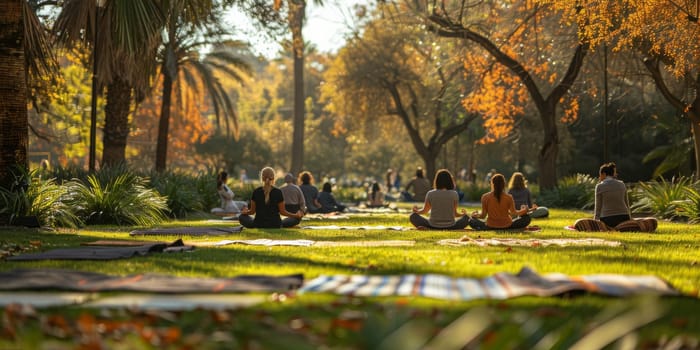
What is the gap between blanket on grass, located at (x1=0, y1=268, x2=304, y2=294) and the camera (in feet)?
24.0

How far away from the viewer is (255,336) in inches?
210

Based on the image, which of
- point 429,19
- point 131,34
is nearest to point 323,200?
point 429,19

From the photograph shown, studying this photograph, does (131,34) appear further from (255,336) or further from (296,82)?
(296,82)

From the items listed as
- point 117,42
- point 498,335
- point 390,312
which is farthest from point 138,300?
point 117,42

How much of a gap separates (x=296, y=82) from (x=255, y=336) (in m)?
41.0

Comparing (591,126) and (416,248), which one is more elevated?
(591,126)

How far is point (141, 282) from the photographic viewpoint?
25.4ft

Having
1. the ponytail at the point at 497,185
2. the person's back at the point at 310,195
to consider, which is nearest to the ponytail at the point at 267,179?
the ponytail at the point at 497,185

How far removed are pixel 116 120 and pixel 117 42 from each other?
1304 centimetres

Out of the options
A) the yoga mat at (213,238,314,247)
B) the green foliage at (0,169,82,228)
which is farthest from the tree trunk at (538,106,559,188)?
the yoga mat at (213,238,314,247)

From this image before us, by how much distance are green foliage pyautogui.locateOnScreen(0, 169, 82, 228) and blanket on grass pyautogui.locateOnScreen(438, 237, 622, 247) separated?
278 inches

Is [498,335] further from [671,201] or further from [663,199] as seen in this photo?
[663,199]

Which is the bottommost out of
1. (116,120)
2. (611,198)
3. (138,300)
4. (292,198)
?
(138,300)

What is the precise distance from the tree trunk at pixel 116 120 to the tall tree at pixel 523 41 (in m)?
9.24
